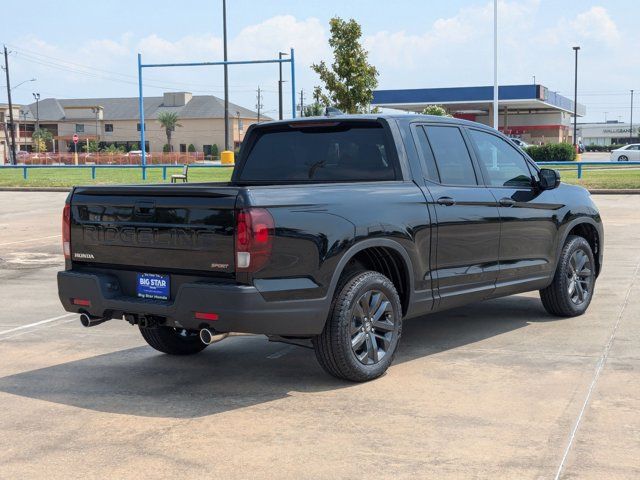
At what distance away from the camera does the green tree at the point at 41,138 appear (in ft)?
363

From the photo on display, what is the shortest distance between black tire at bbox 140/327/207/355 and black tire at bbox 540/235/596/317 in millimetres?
3350

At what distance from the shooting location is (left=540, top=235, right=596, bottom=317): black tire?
8203mm

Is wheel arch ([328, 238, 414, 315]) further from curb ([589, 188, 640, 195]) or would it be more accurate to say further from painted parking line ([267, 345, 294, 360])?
curb ([589, 188, 640, 195])

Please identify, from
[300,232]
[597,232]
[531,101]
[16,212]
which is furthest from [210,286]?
[531,101]

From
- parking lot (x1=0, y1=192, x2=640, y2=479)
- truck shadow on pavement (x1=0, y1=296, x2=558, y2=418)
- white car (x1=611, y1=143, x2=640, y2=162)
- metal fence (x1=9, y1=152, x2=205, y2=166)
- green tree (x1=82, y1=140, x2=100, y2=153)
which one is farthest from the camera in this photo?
green tree (x1=82, y1=140, x2=100, y2=153)

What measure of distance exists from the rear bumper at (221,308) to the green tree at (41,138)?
108367 mm

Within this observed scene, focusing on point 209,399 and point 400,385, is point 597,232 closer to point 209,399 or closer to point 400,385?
point 400,385

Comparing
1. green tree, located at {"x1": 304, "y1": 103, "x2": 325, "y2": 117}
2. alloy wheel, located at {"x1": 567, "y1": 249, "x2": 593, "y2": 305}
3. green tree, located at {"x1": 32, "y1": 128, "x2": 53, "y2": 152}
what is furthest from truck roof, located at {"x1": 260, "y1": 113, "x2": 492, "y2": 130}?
green tree, located at {"x1": 32, "y1": 128, "x2": 53, "y2": 152}

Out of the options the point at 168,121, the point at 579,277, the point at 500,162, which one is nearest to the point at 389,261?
the point at 500,162

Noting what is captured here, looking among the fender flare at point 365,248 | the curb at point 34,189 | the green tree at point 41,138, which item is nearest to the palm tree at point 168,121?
the green tree at point 41,138

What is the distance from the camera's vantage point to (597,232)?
8781 mm

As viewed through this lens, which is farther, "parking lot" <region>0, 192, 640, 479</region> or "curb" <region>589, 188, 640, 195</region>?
"curb" <region>589, 188, 640, 195</region>

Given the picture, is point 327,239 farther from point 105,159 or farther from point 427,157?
point 105,159

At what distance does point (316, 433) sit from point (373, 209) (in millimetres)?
1746
